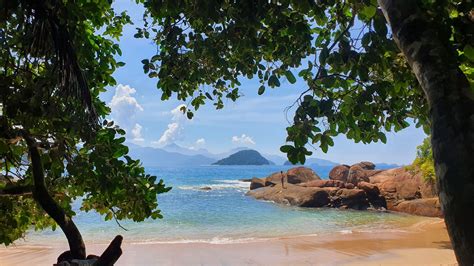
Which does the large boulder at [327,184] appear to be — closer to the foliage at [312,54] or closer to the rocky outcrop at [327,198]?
the rocky outcrop at [327,198]

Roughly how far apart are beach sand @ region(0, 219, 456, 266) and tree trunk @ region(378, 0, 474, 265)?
12488mm

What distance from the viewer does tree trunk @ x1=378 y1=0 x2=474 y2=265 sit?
1.55 meters

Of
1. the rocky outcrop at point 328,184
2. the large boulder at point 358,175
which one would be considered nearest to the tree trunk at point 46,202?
the rocky outcrop at point 328,184

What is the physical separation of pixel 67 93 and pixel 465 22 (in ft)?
9.29

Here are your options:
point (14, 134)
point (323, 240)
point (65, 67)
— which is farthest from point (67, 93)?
point (323, 240)

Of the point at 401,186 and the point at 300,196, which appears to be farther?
the point at 300,196

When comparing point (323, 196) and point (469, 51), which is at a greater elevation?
point (469, 51)

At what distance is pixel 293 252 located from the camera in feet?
50.4

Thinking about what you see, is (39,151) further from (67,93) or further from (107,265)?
(107,265)

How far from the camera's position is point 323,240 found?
18141 mm

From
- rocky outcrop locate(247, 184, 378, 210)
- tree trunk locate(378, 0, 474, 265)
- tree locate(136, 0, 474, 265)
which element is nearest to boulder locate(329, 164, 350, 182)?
rocky outcrop locate(247, 184, 378, 210)

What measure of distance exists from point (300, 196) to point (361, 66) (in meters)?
30.1

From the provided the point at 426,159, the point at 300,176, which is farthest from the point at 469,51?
the point at 300,176

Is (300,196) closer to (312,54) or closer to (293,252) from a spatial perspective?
(293,252)
